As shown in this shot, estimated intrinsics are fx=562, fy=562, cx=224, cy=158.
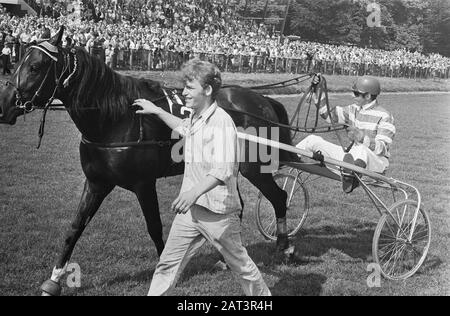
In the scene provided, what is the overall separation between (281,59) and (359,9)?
1235 cm

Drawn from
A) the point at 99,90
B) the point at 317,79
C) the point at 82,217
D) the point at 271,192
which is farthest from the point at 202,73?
the point at 271,192

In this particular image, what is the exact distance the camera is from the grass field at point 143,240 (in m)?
5.20

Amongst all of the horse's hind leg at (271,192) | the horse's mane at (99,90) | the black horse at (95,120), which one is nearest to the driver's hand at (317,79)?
the horse's hind leg at (271,192)

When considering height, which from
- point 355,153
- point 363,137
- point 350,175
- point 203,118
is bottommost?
point 350,175

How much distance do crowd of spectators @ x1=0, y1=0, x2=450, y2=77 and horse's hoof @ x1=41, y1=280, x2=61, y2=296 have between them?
1337cm

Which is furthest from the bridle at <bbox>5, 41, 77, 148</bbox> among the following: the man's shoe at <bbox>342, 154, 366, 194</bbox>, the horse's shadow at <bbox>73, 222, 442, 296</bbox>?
the man's shoe at <bbox>342, 154, 366, 194</bbox>

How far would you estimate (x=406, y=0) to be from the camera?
1713 inches

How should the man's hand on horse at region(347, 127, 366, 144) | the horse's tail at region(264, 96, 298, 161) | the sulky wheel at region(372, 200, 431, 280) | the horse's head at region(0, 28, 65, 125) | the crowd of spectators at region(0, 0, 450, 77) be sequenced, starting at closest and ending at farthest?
the horse's head at region(0, 28, 65, 125)
the sulky wheel at region(372, 200, 431, 280)
the man's hand on horse at region(347, 127, 366, 144)
the horse's tail at region(264, 96, 298, 161)
the crowd of spectators at region(0, 0, 450, 77)

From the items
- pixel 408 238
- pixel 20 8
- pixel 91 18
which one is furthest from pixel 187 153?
pixel 20 8

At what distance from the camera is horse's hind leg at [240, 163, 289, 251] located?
6.08 metres

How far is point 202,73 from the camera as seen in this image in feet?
11.8

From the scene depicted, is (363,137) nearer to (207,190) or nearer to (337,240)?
(337,240)

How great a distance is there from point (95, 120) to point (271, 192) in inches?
84.8

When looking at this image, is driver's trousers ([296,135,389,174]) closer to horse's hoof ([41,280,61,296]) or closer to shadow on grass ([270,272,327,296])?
shadow on grass ([270,272,327,296])
